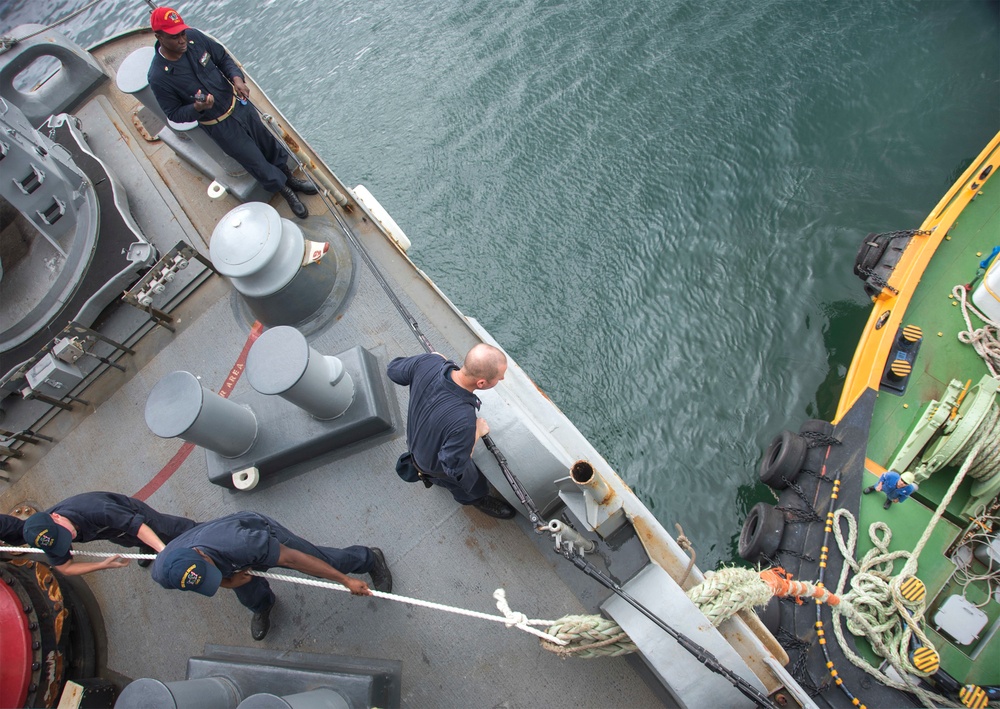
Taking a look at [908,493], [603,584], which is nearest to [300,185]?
[603,584]

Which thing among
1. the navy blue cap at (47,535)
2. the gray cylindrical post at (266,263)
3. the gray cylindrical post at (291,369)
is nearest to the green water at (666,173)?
the gray cylindrical post at (266,263)

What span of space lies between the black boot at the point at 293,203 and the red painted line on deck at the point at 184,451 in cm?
119

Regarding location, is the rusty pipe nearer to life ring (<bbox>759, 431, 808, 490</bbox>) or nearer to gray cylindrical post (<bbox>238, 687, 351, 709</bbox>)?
gray cylindrical post (<bbox>238, 687, 351, 709</bbox>)

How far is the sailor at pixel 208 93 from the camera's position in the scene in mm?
5348

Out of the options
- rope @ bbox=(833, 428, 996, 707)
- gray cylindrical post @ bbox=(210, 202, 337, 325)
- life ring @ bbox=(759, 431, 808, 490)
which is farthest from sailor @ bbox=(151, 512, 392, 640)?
life ring @ bbox=(759, 431, 808, 490)

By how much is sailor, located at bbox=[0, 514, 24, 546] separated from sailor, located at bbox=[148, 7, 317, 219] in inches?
134

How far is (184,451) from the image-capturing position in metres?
5.66

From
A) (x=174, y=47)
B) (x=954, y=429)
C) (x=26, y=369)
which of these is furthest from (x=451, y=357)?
(x=954, y=429)

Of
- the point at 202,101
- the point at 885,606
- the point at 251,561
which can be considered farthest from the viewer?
the point at 885,606

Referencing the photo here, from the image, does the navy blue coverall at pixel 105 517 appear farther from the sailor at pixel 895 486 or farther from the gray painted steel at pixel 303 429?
the sailor at pixel 895 486

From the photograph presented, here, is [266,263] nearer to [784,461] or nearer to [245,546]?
[245,546]

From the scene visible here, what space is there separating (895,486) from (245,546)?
581 cm

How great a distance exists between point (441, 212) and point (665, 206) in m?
3.39

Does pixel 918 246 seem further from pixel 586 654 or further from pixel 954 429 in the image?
pixel 586 654
